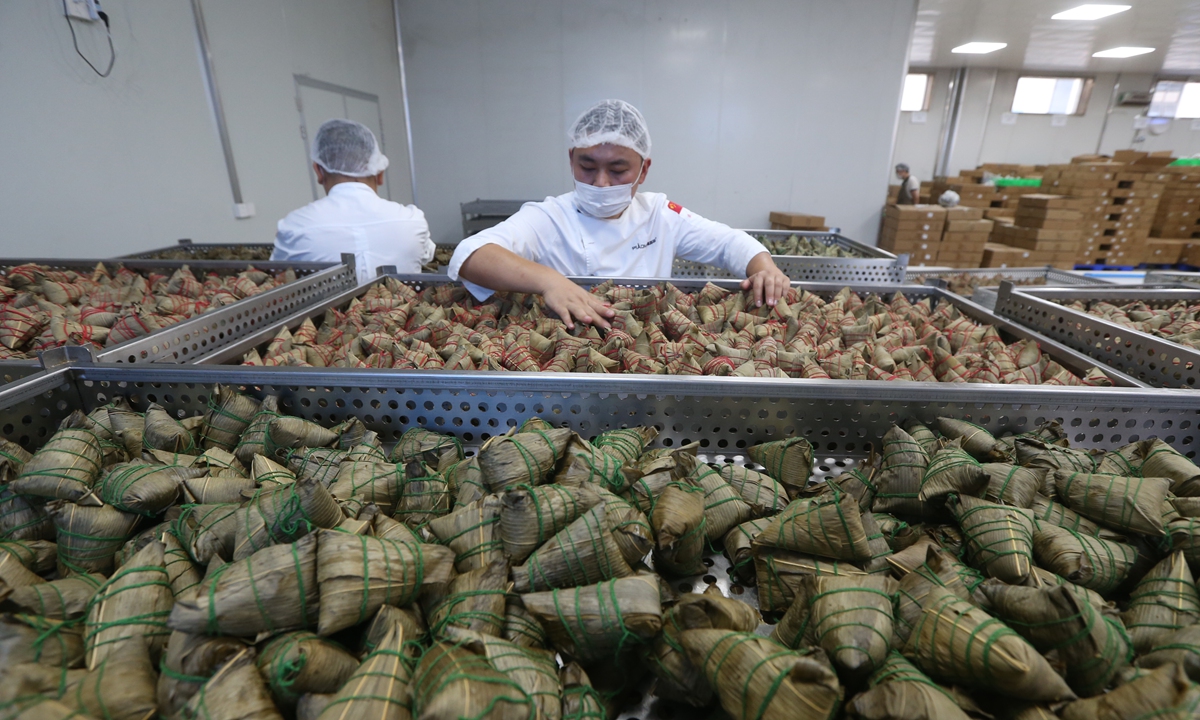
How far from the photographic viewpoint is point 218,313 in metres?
1.84

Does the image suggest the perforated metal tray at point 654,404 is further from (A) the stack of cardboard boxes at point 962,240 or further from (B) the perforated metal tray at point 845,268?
(A) the stack of cardboard boxes at point 962,240

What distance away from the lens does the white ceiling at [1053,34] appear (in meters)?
6.49

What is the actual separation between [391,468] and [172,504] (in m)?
0.41

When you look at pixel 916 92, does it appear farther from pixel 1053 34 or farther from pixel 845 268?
pixel 845 268

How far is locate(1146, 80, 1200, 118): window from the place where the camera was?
1183 centimetres

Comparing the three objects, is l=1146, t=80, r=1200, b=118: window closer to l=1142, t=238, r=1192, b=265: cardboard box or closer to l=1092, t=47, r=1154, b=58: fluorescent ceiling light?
l=1092, t=47, r=1154, b=58: fluorescent ceiling light

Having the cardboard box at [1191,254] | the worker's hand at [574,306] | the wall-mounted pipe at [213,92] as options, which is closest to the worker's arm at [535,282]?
the worker's hand at [574,306]

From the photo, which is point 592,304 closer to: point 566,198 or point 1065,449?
point 566,198

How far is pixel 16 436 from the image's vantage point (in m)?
1.24

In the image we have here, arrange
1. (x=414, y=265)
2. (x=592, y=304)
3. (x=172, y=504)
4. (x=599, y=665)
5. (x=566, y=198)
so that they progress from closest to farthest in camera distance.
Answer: (x=599, y=665) < (x=172, y=504) < (x=592, y=304) < (x=566, y=198) < (x=414, y=265)

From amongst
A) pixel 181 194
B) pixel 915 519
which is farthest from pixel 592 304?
pixel 181 194

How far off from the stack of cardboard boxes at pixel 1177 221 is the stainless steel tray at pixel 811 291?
30.4 feet

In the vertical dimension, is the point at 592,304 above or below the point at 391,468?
above

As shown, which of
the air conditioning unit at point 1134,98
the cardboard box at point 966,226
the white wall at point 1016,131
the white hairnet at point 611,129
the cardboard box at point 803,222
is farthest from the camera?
the air conditioning unit at point 1134,98
